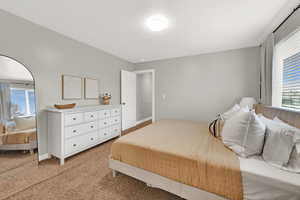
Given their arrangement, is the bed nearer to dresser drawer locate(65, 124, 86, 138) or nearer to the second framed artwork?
dresser drawer locate(65, 124, 86, 138)

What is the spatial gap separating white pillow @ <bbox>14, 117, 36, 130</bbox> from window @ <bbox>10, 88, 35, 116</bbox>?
0.08m

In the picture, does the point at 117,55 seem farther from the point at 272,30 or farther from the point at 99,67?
the point at 272,30

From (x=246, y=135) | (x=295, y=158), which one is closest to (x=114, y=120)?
(x=246, y=135)

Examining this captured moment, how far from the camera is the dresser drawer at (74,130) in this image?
2057mm

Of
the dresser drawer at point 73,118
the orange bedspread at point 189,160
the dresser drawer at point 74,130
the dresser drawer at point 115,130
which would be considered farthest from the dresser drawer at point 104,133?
the orange bedspread at point 189,160

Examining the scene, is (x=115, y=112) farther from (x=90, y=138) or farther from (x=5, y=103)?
(x=5, y=103)

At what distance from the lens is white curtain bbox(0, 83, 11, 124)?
1649mm

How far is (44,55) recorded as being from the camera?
2133mm

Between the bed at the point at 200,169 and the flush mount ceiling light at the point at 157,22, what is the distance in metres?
1.82

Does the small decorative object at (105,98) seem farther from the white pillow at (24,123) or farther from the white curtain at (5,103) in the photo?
the white curtain at (5,103)

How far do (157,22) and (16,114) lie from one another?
104 inches

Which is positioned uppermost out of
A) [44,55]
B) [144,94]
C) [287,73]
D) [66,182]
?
[44,55]

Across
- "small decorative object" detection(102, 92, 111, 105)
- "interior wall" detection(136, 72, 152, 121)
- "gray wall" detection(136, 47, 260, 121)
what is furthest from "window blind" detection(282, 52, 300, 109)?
"interior wall" detection(136, 72, 152, 121)

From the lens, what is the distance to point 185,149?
4.27 ft
